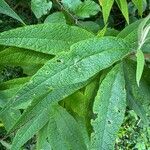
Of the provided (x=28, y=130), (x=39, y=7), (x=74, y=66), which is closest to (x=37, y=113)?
(x=28, y=130)

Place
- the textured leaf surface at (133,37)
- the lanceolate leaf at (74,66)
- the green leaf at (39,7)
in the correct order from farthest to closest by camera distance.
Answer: the green leaf at (39,7) < the textured leaf surface at (133,37) < the lanceolate leaf at (74,66)

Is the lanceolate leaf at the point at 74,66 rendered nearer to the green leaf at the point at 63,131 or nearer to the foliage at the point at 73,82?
the foliage at the point at 73,82

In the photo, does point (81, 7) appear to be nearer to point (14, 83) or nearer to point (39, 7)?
point (39, 7)

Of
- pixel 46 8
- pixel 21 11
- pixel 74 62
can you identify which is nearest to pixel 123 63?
pixel 74 62

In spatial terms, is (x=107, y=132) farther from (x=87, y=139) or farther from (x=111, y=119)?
(x=87, y=139)

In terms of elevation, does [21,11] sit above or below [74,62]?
below

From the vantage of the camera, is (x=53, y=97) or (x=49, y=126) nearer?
(x=53, y=97)

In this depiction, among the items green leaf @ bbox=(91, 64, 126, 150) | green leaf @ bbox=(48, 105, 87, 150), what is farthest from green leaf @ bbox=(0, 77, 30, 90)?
green leaf @ bbox=(91, 64, 126, 150)

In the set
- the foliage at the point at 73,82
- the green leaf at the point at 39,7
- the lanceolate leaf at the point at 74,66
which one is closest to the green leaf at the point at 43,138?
the foliage at the point at 73,82
